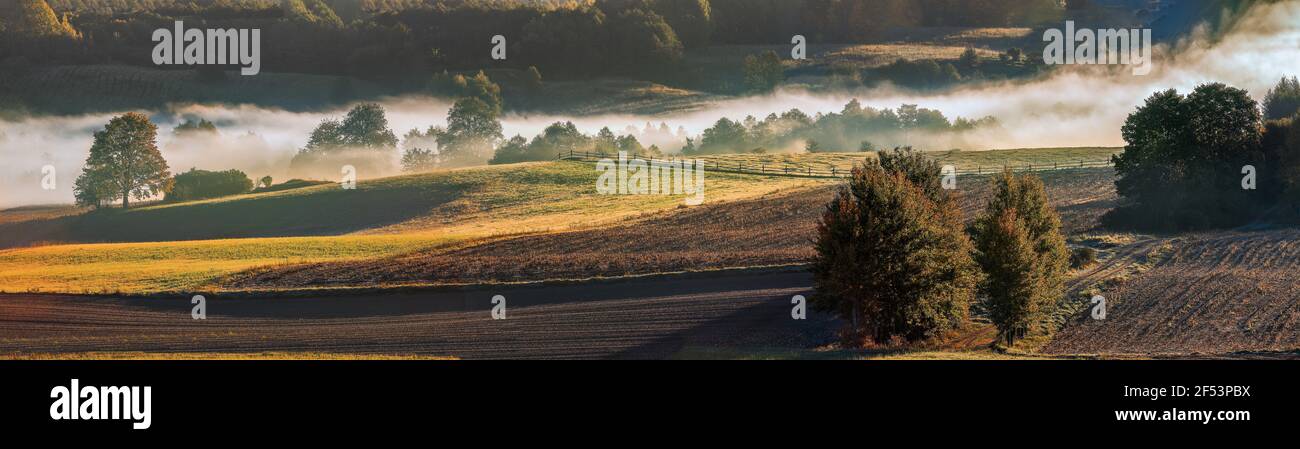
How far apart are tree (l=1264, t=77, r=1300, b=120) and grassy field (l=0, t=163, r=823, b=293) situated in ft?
103

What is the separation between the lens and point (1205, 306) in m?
50.2

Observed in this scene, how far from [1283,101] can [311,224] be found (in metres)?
67.1

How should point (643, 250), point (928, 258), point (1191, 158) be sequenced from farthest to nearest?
point (1191, 158) < point (643, 250) < point (928, 258)

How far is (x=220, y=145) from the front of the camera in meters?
130

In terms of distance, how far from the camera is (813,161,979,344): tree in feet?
153

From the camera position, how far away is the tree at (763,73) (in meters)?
163

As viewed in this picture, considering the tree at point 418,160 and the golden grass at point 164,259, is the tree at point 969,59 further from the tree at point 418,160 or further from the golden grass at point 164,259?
the golden grass at point 164,259

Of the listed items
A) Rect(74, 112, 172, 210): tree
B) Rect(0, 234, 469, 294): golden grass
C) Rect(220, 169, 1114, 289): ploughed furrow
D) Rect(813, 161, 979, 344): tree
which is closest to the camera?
Rect(813, 161, 979, 344): tree

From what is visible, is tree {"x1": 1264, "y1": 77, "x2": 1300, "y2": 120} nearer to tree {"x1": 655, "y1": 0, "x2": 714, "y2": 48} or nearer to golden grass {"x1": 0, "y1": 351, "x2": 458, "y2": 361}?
golden grass {"x1": 0, "y1": 351, "x2": 458, "y2": 361}

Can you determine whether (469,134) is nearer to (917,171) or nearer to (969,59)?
(969,59)

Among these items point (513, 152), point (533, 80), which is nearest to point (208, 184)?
point (513, 152)

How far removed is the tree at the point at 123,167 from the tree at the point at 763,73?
3178 inches

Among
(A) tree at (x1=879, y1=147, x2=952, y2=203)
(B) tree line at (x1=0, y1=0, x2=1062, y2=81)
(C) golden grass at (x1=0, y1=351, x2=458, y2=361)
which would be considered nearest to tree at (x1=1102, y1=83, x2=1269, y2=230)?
(A) tree at (x1=879, y1=147, x2=952, y2=203)
